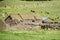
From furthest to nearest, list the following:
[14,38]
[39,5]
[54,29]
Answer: [39,5] → [54,29] → [14,38]

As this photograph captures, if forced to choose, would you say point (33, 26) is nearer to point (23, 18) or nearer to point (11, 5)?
point (23, 18)

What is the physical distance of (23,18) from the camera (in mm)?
68000

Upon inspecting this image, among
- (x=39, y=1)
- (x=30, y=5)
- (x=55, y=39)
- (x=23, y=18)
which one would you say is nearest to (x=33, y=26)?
(x=23, y=18)

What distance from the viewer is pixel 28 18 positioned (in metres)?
69.1

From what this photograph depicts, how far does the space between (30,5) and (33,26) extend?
60.4 metres

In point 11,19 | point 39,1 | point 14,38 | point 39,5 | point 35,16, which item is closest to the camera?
point 14,38

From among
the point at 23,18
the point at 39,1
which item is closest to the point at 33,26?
the point at 23,18

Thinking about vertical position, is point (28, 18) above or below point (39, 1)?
above

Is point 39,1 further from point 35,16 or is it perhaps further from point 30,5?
point 35,16

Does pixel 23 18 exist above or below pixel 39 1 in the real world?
above

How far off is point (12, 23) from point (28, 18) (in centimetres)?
821

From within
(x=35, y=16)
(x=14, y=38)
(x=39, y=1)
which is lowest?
(x=39, y=1)

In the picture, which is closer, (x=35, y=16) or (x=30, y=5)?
(x=35, y=16)

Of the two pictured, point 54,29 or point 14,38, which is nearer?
point 14,38
